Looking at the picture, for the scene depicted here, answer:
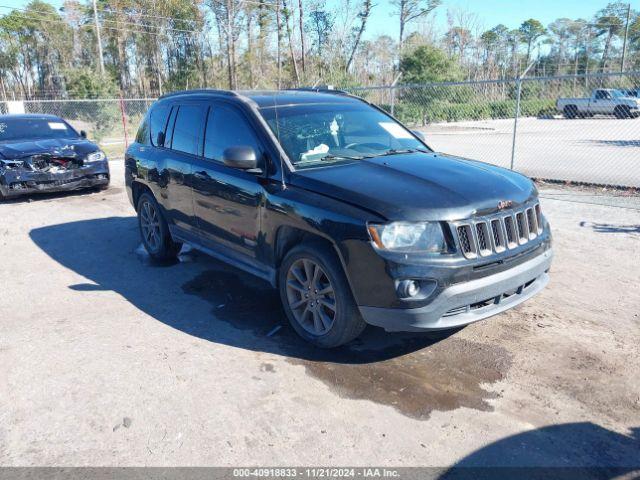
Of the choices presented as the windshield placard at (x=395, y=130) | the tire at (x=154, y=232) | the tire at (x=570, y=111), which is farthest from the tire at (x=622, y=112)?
the tire at (x=154, y=232)

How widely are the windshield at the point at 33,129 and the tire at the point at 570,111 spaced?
26.7 metres

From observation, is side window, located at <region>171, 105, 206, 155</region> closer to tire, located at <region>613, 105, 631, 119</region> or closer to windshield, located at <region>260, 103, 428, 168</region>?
windshield, located at <region>260, 103, 428, 168</region>

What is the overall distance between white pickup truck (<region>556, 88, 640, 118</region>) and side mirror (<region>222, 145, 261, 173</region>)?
29325 mm

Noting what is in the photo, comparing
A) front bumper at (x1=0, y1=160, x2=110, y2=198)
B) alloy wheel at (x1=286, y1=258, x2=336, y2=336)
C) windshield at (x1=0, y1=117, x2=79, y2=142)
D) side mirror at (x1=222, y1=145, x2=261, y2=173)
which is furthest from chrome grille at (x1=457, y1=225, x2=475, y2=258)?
windshield at (x1=0, y1=117, x2=79, y2=142)

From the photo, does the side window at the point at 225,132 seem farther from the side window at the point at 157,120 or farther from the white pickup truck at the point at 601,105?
the white pickup truck at the point at 601,105

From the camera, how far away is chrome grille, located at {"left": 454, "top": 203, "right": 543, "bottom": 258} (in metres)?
3.46

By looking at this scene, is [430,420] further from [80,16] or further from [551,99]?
[80,16]

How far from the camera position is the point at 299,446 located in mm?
2936

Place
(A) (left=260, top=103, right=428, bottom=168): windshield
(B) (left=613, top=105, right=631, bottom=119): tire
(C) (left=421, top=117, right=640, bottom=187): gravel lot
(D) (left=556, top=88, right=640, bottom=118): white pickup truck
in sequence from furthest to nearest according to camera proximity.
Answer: (B) (left=613, top=105, right=631, bottom=119): tire, (D) (left=556, top=88, right=640, bottom=118): white pickup truck, (C) (left=421, top=117, right=640, bottom=187): gravel lot, (A) (left=260, top=103, right=428, bottom=168): windshield

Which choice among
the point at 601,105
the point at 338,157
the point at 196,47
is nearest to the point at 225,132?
the point at 338,157

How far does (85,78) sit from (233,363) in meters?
32.1

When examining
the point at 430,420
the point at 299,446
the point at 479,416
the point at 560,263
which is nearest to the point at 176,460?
the point at 299,446

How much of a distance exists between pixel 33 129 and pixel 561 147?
1603 centimetres

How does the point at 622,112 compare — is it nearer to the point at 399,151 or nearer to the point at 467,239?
the point at 399,151
